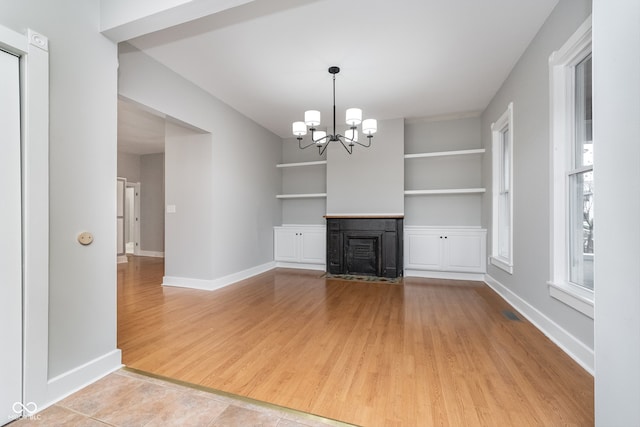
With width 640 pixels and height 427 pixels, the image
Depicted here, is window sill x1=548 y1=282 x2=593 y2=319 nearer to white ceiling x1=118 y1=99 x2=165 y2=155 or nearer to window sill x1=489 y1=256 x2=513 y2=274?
window sill x1=489 y1=256 x2=513 y2=274

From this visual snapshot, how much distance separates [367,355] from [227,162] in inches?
132

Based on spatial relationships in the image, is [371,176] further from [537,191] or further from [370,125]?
[537,191]

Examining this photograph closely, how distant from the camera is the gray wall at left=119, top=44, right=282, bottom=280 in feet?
9.71

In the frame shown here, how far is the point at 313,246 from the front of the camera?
563 cm

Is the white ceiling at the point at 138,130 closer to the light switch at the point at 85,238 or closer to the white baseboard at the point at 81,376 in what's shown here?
the light switch at the point at 85,238

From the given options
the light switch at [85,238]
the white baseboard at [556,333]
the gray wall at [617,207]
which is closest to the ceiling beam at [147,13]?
the light switch at [85,238]

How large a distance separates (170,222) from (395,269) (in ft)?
11.9

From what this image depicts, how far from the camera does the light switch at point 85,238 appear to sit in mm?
1759

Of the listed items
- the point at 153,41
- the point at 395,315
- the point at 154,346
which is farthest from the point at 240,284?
the point at 153,41

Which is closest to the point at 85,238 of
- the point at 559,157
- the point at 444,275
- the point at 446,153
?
the point at 559,157

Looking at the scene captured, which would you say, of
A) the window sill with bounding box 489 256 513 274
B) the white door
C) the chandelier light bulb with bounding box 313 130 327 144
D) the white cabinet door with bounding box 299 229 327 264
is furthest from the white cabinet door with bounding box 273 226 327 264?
the white door

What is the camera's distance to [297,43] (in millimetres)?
2758

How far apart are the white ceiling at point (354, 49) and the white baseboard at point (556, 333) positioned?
8.50 feet

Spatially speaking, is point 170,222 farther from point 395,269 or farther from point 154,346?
point 395,269
